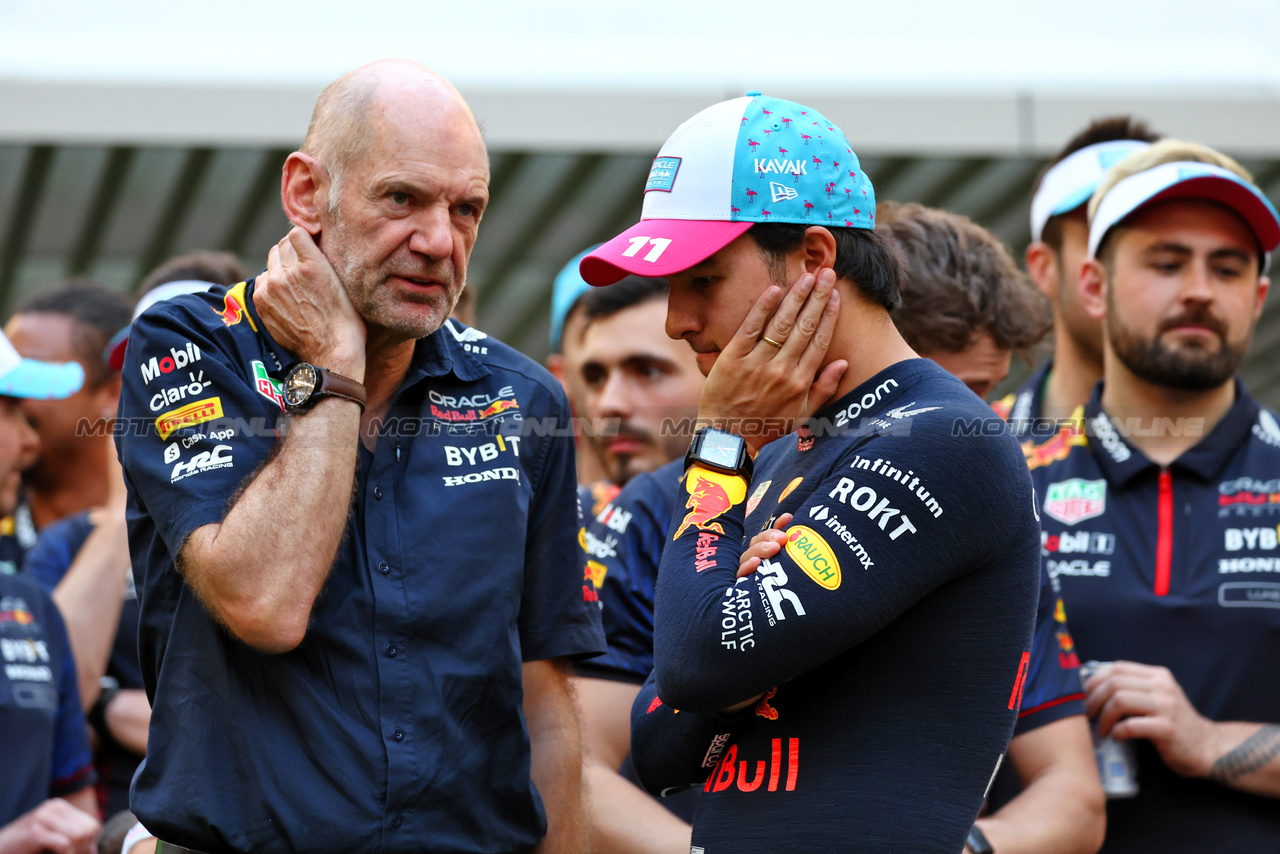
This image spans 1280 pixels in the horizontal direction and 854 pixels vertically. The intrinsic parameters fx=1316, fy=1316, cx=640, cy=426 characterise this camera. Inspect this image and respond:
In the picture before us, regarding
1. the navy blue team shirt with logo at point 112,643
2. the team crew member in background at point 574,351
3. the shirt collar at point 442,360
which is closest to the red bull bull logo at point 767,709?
the shirt collar at point 442,360

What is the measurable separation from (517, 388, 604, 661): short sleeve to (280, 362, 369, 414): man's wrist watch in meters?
0.51

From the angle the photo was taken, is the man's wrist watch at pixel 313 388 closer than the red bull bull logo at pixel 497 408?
Yes

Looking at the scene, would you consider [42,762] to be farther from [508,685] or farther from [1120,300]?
[1120,300]

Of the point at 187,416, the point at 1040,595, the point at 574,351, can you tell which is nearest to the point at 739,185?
the point at 187,416

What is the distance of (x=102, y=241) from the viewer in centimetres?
1214

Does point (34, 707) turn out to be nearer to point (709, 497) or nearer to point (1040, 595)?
point (709, 497)

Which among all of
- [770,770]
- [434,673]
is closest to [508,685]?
[434,673]

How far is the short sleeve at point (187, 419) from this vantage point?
241 centimetres

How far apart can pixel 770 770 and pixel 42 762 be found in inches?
108

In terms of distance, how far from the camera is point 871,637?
6.86ft

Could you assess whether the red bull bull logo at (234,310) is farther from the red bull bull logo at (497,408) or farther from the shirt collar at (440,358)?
the red bull bull logo at (497,408)

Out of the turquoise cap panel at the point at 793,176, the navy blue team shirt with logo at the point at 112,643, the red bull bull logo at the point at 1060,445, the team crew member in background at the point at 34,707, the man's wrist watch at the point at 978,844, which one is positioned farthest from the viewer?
the navy blue team shirt with logo at the point at 112,643

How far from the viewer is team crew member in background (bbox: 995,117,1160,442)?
14.7 ft

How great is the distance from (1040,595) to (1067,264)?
1.87 metres
